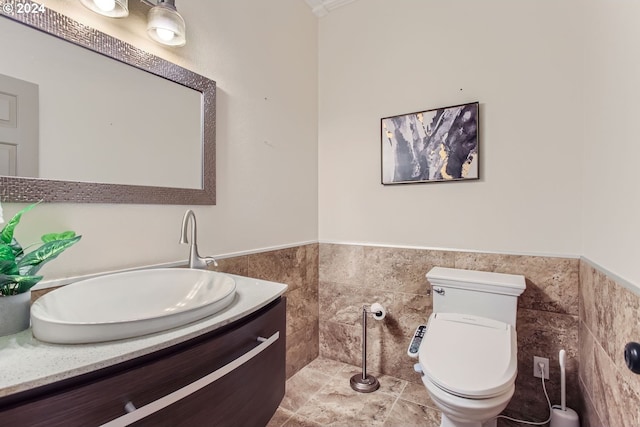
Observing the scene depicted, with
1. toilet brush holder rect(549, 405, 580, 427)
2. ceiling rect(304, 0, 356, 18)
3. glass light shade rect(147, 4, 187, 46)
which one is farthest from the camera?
ceiling rect(304, 0, 356, 18)

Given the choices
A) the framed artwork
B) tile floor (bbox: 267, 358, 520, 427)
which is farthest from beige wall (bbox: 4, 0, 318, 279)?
tile floor (bbox: 267, 358, 520, 427)

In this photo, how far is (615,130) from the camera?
1124 millimetres

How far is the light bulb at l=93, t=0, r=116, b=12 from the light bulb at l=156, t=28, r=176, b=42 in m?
0.17

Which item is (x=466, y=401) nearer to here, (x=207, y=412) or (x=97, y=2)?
(x=207, y=412)

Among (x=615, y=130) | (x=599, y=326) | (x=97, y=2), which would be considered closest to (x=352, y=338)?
(x=599, y=326)

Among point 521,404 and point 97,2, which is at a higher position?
point 97,2

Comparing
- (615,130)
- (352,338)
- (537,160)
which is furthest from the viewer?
(352,338)

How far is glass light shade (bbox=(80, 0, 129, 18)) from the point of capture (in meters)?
1.05

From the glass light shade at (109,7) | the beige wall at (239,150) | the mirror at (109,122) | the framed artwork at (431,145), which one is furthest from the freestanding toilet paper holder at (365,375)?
the glass light shade at (109,7)

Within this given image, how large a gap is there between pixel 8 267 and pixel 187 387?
20.6 inches

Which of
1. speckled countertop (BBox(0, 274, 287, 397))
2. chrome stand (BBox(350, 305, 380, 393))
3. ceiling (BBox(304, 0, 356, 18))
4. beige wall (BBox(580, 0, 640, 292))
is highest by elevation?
ceiling (BBox(304, 0, 356, 18))

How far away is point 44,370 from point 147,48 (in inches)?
48.6

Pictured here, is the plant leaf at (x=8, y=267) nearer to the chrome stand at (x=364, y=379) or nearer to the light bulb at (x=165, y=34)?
the light bulb at (x=165, y=34)

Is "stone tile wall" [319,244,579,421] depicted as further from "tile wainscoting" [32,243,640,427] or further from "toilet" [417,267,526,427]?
"toilet" [417,267,526,427]
